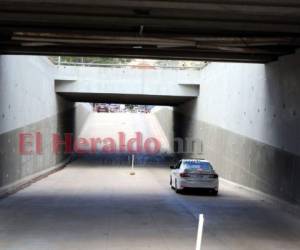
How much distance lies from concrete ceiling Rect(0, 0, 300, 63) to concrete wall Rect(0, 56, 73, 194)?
3.00 m

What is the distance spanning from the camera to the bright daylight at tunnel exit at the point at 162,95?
13484 millimetres

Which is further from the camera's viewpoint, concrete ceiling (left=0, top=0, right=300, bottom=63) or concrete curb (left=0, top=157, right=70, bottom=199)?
concrete curb (left=0, top=157, right=70, bottom=199)

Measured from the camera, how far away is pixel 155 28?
16.5 m

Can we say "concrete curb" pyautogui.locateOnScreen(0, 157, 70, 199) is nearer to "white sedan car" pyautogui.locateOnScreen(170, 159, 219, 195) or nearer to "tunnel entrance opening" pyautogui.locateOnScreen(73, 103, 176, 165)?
"white sedan car" pyautogui.locateOnScreen(170, 159, 219, 195)

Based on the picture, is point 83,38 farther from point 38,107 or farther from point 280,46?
point 38,107

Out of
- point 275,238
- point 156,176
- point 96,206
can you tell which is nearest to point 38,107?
point 156,176

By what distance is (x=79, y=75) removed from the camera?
42.2 meters

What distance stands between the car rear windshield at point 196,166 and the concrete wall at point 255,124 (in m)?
1.94

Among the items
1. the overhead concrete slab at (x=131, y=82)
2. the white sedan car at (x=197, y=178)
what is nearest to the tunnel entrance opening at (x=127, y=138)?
the overhead concrete slab at (x=131, y=82)

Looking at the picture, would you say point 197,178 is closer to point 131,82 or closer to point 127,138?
point 131,82

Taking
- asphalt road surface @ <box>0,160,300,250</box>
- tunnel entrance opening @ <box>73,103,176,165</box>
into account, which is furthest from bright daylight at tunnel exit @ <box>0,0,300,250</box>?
tunnel entrance opening @ <box>73,103,176,165</box>

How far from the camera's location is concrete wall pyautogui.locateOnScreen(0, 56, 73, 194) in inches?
925

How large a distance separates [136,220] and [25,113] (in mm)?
13776

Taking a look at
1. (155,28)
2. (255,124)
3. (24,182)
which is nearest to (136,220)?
(155,28)
